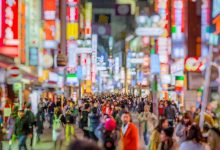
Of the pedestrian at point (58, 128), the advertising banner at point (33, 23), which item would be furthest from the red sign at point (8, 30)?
the advertising banner at point (33, 23)

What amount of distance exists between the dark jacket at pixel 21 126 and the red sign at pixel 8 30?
997cm

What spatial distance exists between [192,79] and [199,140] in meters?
23.2

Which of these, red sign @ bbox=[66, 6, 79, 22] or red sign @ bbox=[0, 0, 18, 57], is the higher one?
red sign @ bbox=[66, 6, 79, 22]

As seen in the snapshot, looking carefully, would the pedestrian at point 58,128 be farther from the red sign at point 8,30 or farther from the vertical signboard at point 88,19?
the vertical signboard at point 88,19

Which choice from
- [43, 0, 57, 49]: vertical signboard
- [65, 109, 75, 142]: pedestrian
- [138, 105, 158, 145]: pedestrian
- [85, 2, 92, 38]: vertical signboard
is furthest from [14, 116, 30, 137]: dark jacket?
[85, 2, 92, 38]: vertical signboard

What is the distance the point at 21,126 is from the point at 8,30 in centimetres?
1085

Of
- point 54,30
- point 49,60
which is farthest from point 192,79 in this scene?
point 54,30

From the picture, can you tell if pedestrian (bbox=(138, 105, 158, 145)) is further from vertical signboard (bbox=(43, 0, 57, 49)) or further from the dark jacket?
vertical signboard (bbox=(43, 0, 57, 49))

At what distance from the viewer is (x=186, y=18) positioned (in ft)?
133

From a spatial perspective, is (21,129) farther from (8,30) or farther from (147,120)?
(8,30)

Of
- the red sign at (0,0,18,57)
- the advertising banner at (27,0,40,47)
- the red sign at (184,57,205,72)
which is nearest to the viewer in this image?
the red sign at (184,57,205,72)

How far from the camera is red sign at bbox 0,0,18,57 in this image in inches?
1027

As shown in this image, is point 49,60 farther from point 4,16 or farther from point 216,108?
point 216,108

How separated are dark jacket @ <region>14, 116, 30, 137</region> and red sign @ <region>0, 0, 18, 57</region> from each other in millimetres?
9971
